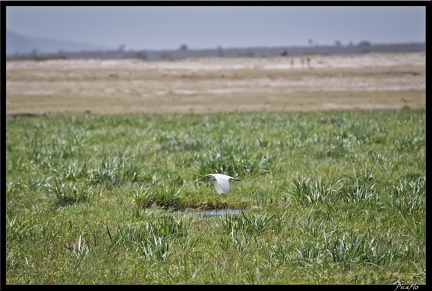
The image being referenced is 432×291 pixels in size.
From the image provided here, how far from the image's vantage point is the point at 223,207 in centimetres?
869

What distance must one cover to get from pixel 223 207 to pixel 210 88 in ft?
119

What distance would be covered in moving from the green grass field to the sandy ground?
17.1 meters

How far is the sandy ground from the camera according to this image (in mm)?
32531

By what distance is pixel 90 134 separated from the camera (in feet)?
53.2

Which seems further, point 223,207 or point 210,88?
point 210,88

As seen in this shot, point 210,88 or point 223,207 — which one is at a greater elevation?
point 223,207

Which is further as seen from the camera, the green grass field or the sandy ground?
the sandy ground

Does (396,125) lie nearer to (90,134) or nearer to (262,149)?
(262,149)

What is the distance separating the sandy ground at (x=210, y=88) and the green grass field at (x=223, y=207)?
17051 millimetres

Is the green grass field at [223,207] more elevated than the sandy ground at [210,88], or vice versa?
the green grass field at [223,207]

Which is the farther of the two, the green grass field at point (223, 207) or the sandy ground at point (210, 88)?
the sandy ground at point (210, 88)

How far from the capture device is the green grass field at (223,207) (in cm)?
612

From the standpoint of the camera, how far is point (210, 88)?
1757 inches

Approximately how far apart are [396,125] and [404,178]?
6.57 meters
